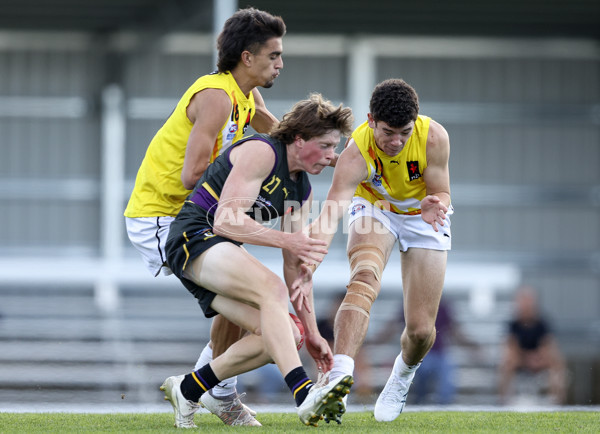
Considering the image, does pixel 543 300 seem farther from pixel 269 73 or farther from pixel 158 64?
pixel 269 73

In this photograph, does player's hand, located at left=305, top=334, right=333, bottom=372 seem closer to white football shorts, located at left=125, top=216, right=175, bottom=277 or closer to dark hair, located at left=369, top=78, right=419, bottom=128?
white football shorts, located at left=125, top=216, right=175, bottom=277

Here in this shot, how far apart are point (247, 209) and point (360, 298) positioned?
3.10ft

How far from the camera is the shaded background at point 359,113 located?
17875 millimetres

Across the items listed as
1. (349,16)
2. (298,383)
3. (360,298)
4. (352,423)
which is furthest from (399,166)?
(349,16)

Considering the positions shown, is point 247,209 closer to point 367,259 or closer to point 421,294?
point 367,259

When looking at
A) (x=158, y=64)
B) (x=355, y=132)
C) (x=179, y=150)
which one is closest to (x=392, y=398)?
(x=355, y=132)

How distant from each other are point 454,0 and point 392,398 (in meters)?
13.1

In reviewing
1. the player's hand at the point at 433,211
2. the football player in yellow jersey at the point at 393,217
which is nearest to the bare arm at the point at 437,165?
the football player in yellow jersey at the point at 393,217

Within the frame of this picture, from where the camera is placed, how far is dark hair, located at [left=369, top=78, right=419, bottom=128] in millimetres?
4457

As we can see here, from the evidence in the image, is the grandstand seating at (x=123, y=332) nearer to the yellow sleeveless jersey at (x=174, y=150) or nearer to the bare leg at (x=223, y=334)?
the bare leg at (x=223, y=334)

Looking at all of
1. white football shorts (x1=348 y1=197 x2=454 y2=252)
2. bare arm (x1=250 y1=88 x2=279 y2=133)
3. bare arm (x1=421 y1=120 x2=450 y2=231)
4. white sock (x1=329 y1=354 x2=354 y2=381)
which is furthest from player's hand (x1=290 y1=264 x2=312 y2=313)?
bare arm (x1=250 y1=88 x2=279 y2=133)

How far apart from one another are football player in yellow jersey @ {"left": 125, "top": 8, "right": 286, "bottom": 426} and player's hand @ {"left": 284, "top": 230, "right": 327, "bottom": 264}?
2.65 feet

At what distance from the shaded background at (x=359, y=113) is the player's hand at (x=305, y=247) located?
13.4 m

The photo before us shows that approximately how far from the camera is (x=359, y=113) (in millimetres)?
17281
